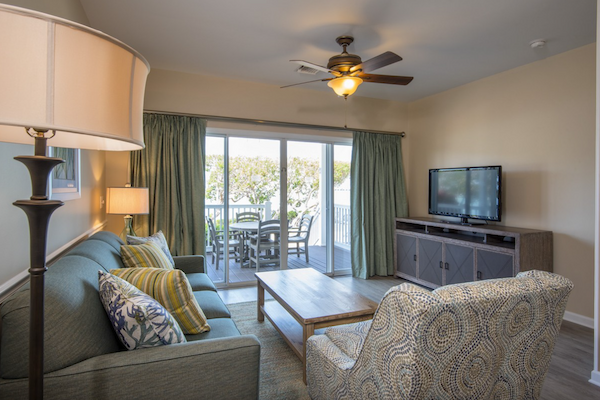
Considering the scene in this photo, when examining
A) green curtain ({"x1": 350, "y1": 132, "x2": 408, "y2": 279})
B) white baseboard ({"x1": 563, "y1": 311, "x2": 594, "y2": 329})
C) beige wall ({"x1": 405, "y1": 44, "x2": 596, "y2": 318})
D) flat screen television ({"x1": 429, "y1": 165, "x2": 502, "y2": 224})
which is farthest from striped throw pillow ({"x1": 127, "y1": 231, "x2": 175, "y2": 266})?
white baseboard ({"x1": 563, "y1": 311, "x2": 594, "y2": 329})

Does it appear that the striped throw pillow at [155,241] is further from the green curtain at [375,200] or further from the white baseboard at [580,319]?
the white baseboard at [580,319]

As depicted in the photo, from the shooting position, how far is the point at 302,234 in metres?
4.76

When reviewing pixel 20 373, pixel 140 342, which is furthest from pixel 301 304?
pixel 20 373

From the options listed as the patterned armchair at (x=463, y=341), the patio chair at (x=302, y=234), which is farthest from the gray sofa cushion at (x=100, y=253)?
the patio chair at (x=302, y=234)

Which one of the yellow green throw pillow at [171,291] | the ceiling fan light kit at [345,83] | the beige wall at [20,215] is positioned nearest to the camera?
the beige wall at [20,215]

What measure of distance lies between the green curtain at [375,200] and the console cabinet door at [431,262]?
2.23 ft

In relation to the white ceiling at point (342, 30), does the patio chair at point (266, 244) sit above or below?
below

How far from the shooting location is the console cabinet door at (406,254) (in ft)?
14.6

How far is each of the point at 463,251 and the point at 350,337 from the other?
8.04 ft

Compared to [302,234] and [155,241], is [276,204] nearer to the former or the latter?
[302,234]

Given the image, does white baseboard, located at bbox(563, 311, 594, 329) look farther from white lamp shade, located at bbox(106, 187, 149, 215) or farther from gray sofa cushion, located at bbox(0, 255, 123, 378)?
white lamp shade, located at bbox(106, 187, 149, 215)

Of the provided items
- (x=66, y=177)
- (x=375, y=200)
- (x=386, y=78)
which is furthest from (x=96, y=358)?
(x=375, y=200)

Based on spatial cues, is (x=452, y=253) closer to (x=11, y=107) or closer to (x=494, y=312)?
(x=494, y=312)

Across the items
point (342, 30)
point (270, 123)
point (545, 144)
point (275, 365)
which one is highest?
point (342, 30)
